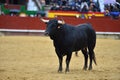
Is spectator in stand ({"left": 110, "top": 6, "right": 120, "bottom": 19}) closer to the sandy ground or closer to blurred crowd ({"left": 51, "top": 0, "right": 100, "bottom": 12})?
blurred crowd ({"left": 51, "top": 0, "right": 100, "bottom": 12})

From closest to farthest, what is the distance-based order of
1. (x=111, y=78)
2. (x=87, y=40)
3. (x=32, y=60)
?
(x=111, y=78) → (x=87, y=40) → (x=32, y=60)

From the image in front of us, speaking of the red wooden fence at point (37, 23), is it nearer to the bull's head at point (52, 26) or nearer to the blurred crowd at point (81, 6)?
the blurred crowd at point (81, 6)

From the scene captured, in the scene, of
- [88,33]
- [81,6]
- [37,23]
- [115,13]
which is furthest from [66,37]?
[115,13]

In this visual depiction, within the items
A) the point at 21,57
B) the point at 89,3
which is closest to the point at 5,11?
the point at 89,3

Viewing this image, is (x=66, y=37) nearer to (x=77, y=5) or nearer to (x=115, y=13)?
(x=115, y=13)

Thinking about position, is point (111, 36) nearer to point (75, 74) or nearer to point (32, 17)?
point (32, 17)

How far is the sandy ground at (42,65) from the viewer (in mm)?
10148

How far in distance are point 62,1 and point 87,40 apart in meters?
15.8

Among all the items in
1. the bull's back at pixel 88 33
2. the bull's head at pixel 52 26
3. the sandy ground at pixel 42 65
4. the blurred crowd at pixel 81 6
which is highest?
the bull's head at pixel 52 26

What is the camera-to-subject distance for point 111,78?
32.8 feet

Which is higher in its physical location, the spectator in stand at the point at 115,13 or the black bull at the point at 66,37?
the black bull at the point at 66,37

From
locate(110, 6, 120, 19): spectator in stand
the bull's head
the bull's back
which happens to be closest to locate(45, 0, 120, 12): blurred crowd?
locate(110, 6, 120, 19): spectator in stand

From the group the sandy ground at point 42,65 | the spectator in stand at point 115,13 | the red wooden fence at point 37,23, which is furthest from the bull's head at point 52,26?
the spectator in stand at point 115,13

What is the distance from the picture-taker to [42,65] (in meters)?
12.6
